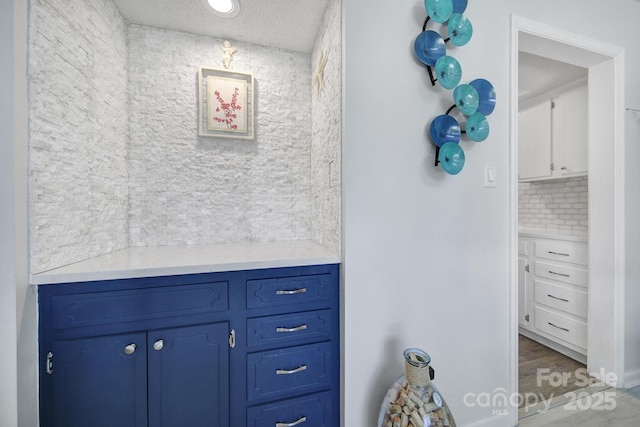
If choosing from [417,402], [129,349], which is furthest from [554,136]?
[129,349]

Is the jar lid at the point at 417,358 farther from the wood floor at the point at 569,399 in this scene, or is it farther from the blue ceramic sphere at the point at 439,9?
the blue ceramic sphere at the point at 439,9

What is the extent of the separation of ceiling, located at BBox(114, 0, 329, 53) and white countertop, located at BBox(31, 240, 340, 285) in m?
1.33

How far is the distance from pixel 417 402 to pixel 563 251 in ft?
6.85

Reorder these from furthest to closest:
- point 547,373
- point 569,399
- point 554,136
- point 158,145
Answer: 1. point 554,136
2. point 547,373
3. point 569,399
4. point 158,145

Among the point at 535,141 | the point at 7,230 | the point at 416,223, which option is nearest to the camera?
the point at 7,230

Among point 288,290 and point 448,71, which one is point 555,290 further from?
point 288,290

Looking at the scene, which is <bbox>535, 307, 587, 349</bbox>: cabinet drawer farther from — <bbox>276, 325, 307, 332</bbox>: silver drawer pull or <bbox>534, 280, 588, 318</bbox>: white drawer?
<bbox>276, 325, 307, 332</bbox>: silver drawer pull

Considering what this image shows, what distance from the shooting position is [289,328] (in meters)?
1.17

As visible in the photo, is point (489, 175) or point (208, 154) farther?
point (208, 154)

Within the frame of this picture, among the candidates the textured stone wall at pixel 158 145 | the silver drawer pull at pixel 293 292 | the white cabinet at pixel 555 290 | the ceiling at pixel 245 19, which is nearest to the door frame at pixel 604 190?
the white cabinet at pixel 555 290

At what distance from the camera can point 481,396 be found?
4.60ft

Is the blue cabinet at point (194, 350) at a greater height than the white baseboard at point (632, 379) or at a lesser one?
greater

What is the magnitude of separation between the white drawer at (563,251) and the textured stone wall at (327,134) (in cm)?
214

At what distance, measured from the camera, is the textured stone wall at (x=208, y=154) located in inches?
60.5
